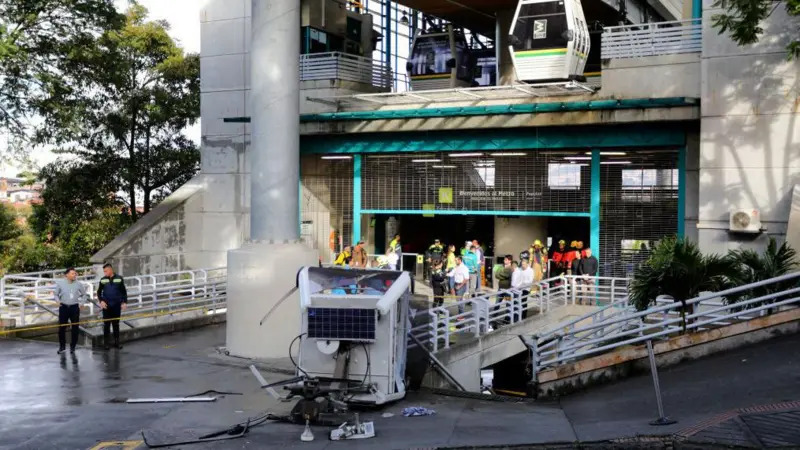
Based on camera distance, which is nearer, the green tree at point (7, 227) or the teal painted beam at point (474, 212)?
the teal painted beam at point (474, 212)

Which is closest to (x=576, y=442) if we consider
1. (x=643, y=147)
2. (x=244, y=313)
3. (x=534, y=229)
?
(x=244, y=313)

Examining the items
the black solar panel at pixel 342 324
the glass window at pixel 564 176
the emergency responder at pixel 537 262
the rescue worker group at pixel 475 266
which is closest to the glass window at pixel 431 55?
the glass window at pixel 564 176

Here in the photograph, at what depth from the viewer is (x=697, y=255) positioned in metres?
13.6

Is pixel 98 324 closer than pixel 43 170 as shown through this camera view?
Yes

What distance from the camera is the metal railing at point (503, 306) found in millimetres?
17000

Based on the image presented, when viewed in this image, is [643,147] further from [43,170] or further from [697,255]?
[43,170]

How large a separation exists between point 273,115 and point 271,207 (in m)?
1.81

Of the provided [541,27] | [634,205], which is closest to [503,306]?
[634,205]

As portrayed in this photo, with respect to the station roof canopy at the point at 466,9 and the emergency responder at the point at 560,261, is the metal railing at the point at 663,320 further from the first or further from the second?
the station roof canopy at the point at 466,9

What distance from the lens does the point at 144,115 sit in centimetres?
3669

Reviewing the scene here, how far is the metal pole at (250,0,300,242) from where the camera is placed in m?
16.8

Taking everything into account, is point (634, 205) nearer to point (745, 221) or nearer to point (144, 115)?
point (745, 221)

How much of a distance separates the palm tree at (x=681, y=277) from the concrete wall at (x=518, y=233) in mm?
14078

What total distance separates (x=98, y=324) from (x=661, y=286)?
11745mm
